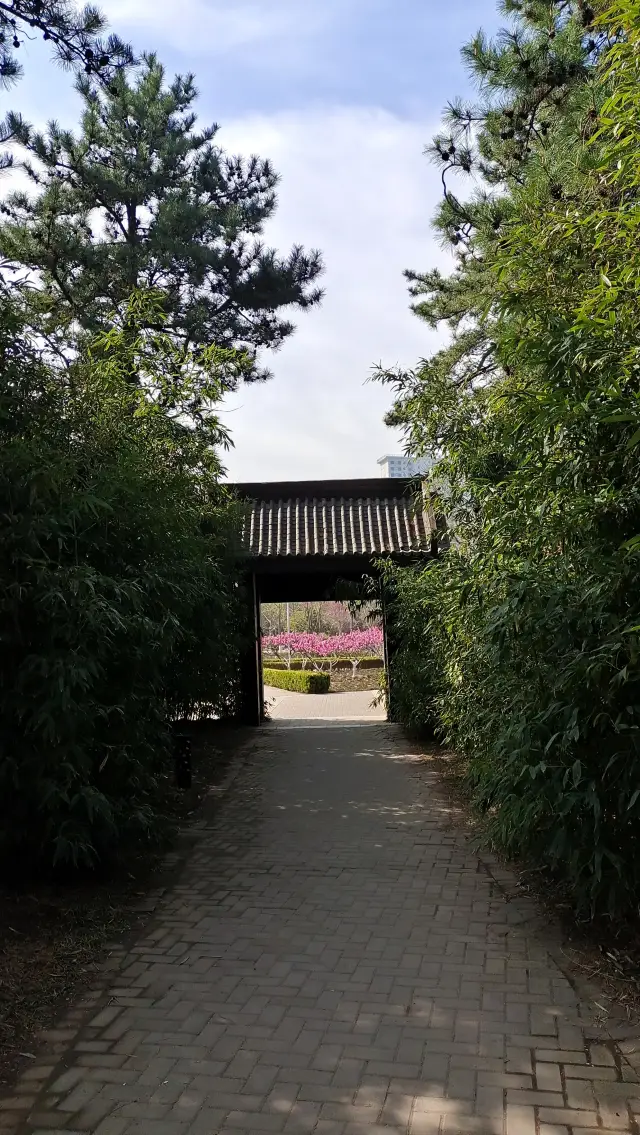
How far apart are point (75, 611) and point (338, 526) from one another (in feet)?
26.8

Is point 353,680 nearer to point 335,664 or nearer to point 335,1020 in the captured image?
point 335,664

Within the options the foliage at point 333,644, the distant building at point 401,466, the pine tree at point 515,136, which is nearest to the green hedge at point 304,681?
the foliage at point 333,644

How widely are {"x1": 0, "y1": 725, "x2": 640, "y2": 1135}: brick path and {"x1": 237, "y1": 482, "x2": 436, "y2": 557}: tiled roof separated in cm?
613

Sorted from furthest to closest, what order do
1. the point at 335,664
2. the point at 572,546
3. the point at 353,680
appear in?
the point at 335,664 → the point at 353,680 → the point at 572,546

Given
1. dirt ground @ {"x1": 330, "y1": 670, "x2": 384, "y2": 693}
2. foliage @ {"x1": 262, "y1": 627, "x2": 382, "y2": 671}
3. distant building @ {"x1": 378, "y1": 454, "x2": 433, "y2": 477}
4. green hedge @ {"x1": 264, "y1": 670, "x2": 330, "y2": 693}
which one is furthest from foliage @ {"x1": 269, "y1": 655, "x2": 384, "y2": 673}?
distant building @ {"x1": 378, "y1": 454, "x2": 433, "y2": 477}

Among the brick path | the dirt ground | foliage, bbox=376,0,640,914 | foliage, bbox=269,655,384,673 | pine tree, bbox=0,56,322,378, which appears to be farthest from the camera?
foliage, bbox=269,655,384,673

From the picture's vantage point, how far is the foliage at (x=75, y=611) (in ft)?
12.8

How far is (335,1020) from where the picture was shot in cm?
313

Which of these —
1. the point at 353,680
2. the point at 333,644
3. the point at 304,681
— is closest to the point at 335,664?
the point at 333,644

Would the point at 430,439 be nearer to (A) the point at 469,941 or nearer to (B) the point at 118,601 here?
(B) the point at 118,601

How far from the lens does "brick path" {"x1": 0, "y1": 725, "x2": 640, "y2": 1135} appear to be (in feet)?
8.31

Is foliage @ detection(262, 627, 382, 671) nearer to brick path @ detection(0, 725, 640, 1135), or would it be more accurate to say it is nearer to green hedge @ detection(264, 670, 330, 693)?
green hedge @ detection(264, 670, 330, 693)

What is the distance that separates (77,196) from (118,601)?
27.5ft

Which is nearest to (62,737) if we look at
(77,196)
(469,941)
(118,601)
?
(118,601)
